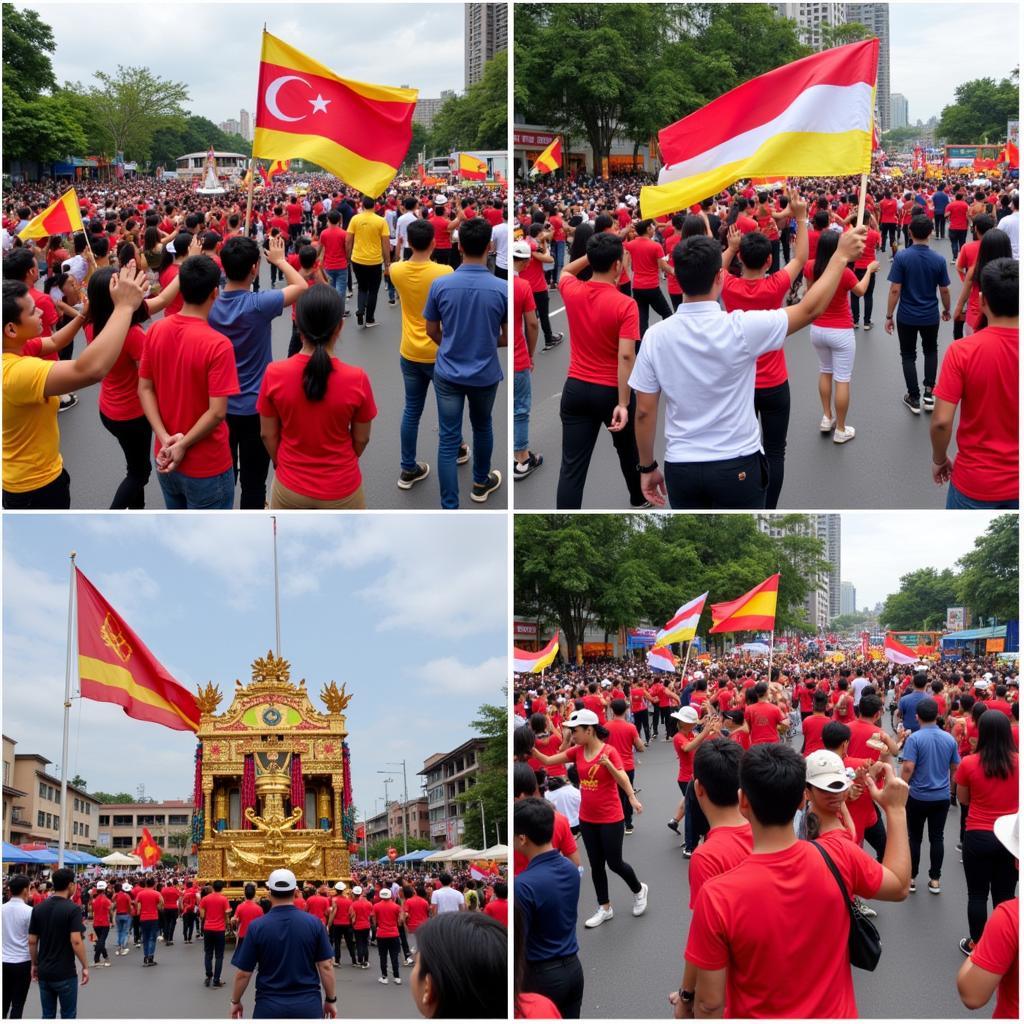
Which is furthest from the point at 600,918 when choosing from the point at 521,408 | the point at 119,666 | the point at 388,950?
the point at 388,950

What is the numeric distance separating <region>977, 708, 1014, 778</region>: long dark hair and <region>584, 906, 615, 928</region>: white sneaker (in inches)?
112

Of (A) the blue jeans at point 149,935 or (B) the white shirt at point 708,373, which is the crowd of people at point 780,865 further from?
(A) the blue jeans at point 149,935

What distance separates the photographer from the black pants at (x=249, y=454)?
23.6 ft

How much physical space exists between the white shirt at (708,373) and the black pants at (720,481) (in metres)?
0.04

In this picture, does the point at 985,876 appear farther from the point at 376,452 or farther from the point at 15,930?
the point at 15,930

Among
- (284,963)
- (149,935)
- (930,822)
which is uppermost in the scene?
(930,822)

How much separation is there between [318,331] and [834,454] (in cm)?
596

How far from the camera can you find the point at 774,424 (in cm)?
809

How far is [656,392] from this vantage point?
5344mm

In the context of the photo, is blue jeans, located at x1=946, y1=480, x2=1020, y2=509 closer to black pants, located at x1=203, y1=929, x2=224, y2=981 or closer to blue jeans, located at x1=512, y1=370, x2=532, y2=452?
blue jeans, located at x1=512, y1=370, x2=532, y2=452

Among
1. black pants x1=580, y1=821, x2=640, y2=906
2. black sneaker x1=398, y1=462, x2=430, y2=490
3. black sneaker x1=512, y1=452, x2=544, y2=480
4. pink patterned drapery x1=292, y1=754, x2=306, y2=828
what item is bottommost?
pink patterned drapery x1=292, y1=754, x2=306, y2=828


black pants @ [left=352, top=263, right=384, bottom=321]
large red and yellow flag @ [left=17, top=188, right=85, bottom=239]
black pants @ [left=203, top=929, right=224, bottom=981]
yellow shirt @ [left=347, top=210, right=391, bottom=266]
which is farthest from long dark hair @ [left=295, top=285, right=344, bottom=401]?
black pants @ [left=203, top=929, right=224, bottom=981]

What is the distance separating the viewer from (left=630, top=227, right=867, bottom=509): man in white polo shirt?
197 inches

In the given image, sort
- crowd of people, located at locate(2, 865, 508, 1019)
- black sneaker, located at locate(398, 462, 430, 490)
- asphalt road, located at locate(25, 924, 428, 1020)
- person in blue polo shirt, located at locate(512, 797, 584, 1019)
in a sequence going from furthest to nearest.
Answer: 1. asphalt road, located at locate(25, 924, 428, 1020)
2. black sneaker, located at locate(398, 462, 430, 490)
3. person in blue polo shirt, located at locate(512, 797, 584, 1019)
4. crowd of people, located at locate(2, 865, 508, 1019)
